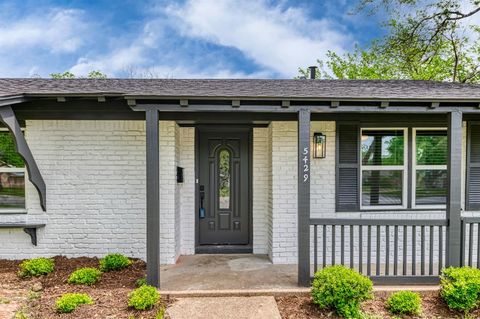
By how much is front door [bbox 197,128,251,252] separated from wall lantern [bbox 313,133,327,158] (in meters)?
1.23

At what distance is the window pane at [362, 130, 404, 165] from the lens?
5.07 meters

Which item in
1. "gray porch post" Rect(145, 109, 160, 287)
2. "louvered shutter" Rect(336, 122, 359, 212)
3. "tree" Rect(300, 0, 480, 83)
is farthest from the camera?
"tree" Rect(300, 0, 480, 83)

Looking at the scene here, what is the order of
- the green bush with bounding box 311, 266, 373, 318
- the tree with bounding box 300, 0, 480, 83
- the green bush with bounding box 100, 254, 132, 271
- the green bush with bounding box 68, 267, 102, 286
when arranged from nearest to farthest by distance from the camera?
the green bush with bounding box 311, 266, 373, 318, the green bush with bounding box 68, 267, 102, 286, the green bush with bounding box 100, 254, 132, 271, the tree with bounding box 300, 0, 480, 83

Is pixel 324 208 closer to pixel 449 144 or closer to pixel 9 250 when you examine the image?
pixel 449 144

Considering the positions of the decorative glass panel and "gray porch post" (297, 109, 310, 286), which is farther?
the decorative glass panel

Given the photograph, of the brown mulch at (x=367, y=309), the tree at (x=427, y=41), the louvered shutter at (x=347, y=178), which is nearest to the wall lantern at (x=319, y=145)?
the louvered shutter at (x=347, y=178)

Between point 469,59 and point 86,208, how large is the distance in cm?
1700

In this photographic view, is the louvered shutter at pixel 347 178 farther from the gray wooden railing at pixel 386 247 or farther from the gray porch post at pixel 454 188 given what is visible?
the gray porch post at pixel 454 188

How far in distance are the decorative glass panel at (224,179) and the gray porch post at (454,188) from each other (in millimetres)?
3320

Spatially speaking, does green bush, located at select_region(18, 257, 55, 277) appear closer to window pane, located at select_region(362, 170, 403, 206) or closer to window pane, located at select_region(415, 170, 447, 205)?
window pane, located at select_region(362, 170, 403, 206)

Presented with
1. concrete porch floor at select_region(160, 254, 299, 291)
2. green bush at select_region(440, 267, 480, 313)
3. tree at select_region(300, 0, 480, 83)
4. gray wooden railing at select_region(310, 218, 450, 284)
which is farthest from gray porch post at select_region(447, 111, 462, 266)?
tree at select_region(300, 0, 480, 83)

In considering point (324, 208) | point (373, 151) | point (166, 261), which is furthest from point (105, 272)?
point (373, 151)

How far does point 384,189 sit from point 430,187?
2.54 ft

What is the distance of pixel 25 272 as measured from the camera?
4285mm
